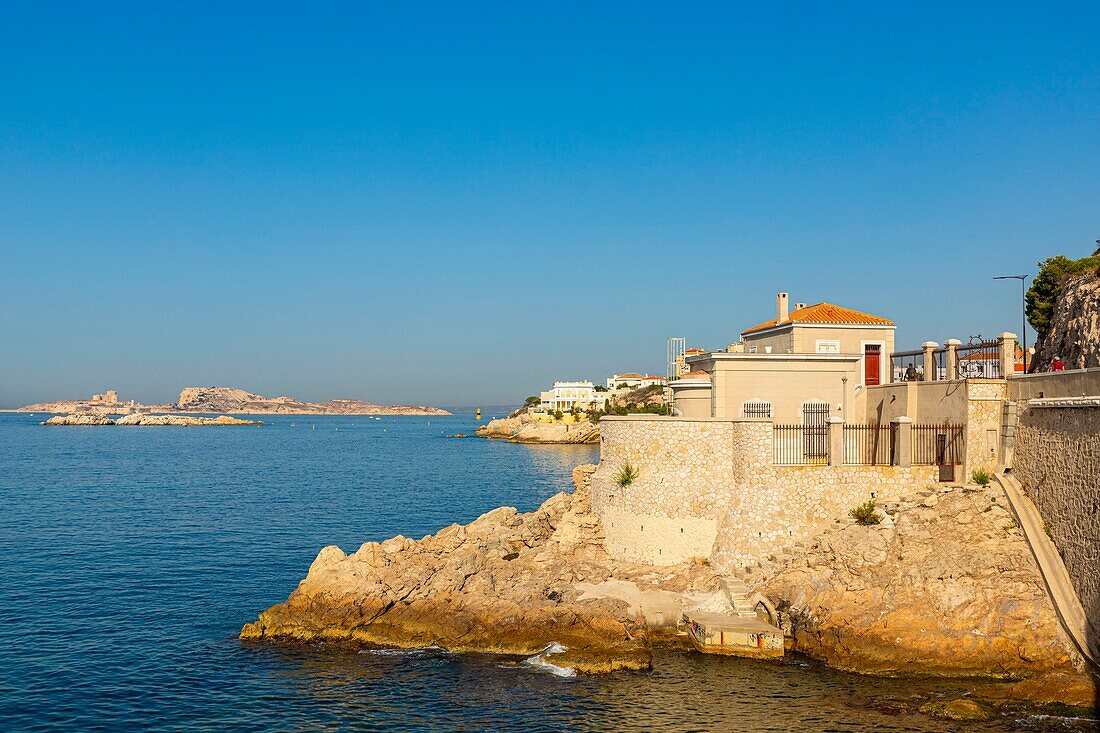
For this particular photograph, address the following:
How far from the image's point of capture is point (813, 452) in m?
31.0

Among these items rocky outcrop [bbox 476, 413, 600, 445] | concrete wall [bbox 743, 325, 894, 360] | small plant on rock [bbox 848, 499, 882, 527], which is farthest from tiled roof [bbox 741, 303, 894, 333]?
rocky outcrop [bbox 476, 413, 600, 445]

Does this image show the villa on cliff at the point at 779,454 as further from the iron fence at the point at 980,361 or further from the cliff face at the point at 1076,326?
the cliff face at the point at 1076,326

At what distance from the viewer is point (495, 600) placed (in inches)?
1123

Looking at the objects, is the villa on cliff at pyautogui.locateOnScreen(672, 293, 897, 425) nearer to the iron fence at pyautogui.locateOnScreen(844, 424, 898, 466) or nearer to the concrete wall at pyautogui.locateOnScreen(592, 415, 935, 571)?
the iron fence at pyautogui.locateOnScreen(844, 424, 898, 466)

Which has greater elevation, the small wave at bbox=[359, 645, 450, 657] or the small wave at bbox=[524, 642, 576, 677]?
the small wave at bbox=[524, 642, 576, 677]

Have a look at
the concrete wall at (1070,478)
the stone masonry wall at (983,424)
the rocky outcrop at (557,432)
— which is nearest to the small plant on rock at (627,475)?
the stone masonry wall at (983,424)

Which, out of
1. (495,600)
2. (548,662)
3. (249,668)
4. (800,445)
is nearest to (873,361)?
(800,445)

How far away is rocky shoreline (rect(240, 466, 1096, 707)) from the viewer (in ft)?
80.2

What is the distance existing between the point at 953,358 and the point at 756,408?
756 centimetres

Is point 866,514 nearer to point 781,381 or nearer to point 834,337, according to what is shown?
point 781,381

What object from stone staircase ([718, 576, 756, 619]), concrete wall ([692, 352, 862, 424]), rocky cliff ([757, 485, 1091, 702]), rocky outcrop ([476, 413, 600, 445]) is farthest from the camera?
rocky outcrop ([476, 413, 600, 445])

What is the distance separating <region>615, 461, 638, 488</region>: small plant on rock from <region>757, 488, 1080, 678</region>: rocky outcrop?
588 centimetres

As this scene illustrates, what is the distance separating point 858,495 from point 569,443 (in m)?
118

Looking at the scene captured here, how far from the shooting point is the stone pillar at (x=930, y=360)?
34.0 meters
